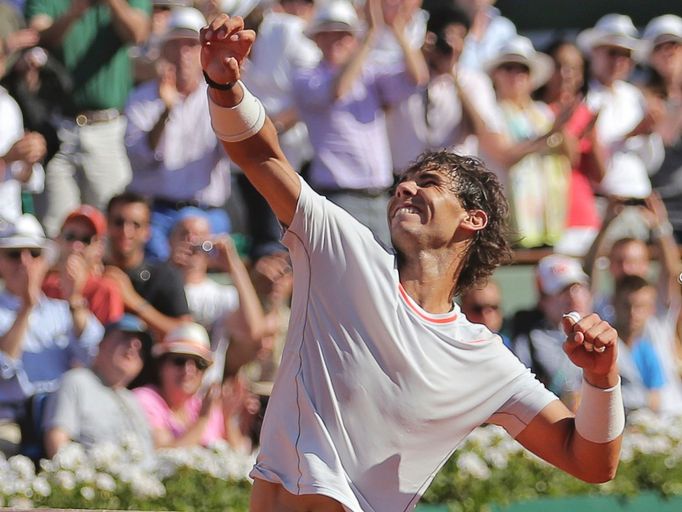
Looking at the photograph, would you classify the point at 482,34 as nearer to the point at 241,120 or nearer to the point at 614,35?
the point at 614,35

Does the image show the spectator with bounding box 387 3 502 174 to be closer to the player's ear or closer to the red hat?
the red hat

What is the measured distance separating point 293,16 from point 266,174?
5.18m

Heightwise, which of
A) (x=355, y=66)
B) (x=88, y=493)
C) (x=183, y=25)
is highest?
(x=183, y=25)

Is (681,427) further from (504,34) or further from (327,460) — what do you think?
(327,460)

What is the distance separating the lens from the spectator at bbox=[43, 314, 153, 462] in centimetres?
664

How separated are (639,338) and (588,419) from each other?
441 cm

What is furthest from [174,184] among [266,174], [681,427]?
[266,174]

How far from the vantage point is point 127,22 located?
28.7 feet

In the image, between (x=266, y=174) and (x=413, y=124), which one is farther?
(x=413, y=124)

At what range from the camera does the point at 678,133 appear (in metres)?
9.76

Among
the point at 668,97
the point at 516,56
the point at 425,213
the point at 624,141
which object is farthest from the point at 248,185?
the point at 425,213

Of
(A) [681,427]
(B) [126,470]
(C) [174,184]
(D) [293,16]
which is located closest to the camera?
(B) [126,470]

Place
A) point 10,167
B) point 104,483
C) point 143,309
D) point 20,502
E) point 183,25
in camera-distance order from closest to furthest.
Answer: point 20,502
point 104,483
point 143,309
point 10,167
point 183,25

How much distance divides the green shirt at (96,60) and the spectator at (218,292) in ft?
3.54
